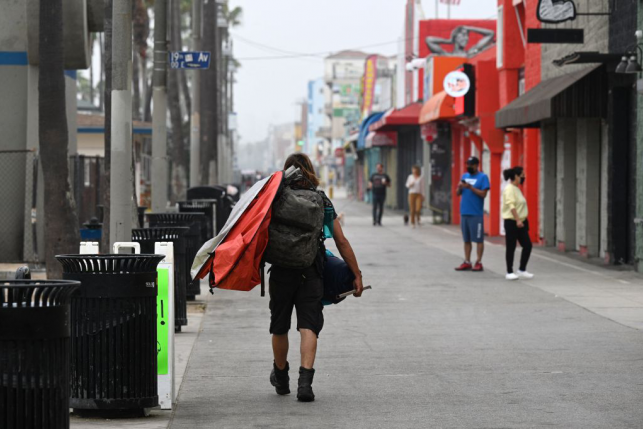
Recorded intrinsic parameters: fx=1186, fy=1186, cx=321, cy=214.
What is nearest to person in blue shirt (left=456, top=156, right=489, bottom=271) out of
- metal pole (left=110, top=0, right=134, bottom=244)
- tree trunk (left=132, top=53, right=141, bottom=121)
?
metal pole (left=110, top=0, right=134, bottom=244)

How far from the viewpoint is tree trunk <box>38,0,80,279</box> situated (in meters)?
15.4

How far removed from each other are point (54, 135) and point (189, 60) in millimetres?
5868

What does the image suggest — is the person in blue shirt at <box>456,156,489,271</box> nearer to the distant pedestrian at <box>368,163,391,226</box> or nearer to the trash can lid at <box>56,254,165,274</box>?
the trash can lid at <box>56,254,165,274</box>

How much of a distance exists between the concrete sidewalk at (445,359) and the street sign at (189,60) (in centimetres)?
550

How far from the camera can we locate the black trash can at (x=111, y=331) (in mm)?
7523

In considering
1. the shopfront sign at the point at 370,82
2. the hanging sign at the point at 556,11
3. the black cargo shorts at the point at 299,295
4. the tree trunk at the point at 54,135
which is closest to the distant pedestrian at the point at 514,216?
the hanging sign at the point at 556,11

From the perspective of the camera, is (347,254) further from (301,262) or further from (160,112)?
(160,112)

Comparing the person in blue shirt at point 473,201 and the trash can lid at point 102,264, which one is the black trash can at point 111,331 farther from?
the person in blue shirt at point 473,201

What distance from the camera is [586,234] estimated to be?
22.3 meters

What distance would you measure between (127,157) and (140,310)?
19.1 feet

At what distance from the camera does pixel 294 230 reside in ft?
27.6

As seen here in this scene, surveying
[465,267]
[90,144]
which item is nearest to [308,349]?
[465,267]

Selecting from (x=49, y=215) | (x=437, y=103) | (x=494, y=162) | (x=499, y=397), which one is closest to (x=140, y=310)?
(x=499, y=397)

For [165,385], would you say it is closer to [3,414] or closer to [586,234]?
[3,414]
